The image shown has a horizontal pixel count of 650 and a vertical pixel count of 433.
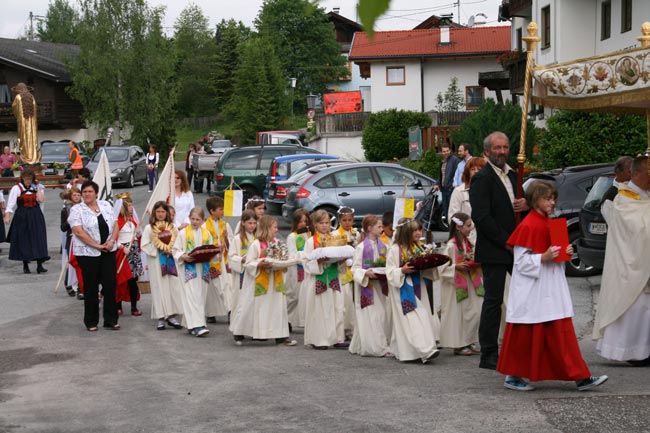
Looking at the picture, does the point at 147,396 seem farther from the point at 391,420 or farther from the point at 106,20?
the point at 106,20

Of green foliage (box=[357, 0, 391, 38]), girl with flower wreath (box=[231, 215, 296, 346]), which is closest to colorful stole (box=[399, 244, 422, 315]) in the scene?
girl with flower wreath (box=[231, 215, 296, 346])

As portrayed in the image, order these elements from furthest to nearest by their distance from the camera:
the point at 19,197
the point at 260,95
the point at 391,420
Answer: the point at 260,95 → the point at 19,197 → the point at 391,420

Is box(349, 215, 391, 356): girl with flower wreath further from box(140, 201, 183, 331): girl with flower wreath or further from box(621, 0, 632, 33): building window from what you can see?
box(621, 0, 632, 33): building window

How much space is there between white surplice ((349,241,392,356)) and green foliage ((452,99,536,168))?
52.3ft

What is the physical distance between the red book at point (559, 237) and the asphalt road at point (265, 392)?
102 centimetres

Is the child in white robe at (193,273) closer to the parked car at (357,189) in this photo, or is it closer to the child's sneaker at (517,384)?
the child's sneaker at (517,384)

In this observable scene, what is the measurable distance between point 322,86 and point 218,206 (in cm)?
Result: 6141

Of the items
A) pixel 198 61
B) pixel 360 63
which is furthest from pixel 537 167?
pixel 198 61

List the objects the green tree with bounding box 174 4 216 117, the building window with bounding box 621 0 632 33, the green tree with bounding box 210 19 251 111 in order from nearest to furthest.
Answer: the building window with bounding box 621 0 632 33 < the green tree with bounding box 210 19 251 111 < the green tree with bounding box 174 4 216 117

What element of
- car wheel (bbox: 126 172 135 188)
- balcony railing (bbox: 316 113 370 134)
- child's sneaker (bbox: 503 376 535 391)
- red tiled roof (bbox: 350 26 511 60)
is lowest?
car wheel (bbox: 126 172 135 188)

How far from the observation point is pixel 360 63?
174 ft

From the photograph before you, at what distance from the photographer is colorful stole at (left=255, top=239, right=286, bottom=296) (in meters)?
10.4

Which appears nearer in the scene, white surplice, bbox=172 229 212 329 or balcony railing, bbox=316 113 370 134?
white surplice, bbox=172 229 212 329

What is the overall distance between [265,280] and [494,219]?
127 inches
